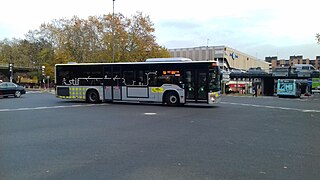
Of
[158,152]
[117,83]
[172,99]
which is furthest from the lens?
[117,83]

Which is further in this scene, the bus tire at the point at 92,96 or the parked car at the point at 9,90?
the parked car at the point at 9,90

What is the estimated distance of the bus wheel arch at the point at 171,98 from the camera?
67.8ft

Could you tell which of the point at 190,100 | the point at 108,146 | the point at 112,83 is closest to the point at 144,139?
the point at 108,146

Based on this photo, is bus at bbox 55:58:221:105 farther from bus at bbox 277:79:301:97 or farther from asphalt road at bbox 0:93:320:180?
bus at bbox 277:79:301:97

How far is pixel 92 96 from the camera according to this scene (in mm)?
23562

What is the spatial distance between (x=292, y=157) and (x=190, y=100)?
1348cm

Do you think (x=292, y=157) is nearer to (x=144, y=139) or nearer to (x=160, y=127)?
(x=144, y=139)

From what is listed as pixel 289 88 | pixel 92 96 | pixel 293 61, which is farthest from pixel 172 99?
pixel 293 61

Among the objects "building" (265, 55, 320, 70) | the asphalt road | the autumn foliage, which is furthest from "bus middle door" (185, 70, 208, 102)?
"building" (265, 55, 320, 70)

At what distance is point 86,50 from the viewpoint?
55375 mm

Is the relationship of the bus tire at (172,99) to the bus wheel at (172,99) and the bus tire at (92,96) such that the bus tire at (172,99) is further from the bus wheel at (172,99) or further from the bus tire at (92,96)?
the bus tire at (92,96)

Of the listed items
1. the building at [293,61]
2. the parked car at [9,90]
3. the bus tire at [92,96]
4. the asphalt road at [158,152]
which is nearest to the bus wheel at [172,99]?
the bus tire at [92,96]

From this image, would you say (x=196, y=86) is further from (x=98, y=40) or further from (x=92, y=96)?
(x=98, y=40)

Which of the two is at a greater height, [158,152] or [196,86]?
[196,86]
